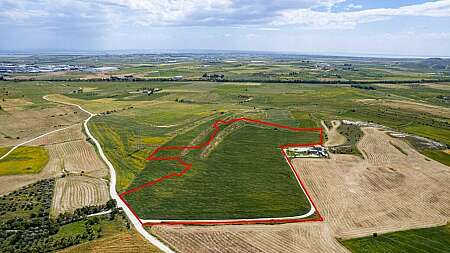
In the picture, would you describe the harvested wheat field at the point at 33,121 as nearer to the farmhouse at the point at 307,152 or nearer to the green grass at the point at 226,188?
the green grass at the point at 226,188

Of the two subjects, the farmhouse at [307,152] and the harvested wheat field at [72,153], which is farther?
the farmhouse at [307,152]

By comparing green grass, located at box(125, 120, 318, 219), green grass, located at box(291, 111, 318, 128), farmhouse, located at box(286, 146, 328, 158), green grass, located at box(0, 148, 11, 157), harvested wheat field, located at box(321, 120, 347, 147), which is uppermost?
green grass, located at box(291, 111, 318, 128)

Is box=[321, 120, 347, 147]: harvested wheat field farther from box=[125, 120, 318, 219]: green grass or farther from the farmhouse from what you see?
box=[125, 120, 318, 219]: green grass

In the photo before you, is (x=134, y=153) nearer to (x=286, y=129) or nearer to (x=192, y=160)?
(x=192, y=160)

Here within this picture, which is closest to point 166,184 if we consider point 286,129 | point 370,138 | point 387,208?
point 387,208

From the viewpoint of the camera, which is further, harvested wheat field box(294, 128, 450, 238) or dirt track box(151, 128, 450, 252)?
harvested wheat field box(294, 128, 450, 238)

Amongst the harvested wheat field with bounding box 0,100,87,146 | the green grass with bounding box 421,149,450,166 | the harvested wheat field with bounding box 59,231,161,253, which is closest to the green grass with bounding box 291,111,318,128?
the green grass with bounding box 421,149,450,166

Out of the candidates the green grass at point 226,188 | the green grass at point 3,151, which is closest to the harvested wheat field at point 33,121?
the green grass at point 3,151
